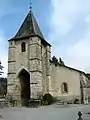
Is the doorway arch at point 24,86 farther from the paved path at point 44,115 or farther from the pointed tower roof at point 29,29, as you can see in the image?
the paved path at point 44,115

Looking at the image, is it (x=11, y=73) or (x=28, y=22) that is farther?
(x=28, y=22)

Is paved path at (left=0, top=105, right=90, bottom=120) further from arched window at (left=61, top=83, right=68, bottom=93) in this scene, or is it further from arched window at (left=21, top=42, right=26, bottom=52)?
arched window at (left=21, top=42, right=26, bottom=52)

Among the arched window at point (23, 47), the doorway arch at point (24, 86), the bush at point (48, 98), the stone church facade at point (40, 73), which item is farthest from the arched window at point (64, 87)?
the arched window at point (23, 47)

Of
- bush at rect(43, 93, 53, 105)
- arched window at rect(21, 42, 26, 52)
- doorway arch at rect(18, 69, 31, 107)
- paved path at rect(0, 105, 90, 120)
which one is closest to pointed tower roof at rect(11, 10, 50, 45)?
arched window at rect(21, 42, 26, 52)

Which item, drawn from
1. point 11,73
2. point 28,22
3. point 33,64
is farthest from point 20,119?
point 28,22

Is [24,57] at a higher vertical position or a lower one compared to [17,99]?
higher

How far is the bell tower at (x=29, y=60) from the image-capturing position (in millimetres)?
33125

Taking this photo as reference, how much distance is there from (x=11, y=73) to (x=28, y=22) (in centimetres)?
891

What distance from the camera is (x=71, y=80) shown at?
118 ft

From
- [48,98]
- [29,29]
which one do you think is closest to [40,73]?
[48,98]

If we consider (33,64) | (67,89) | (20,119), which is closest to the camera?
(20,119)

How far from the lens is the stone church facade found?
34.5 meters

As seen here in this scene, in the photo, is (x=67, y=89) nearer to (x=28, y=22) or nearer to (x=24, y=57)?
(x=24, y=57)

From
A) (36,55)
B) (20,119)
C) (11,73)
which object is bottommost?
(20,119)
